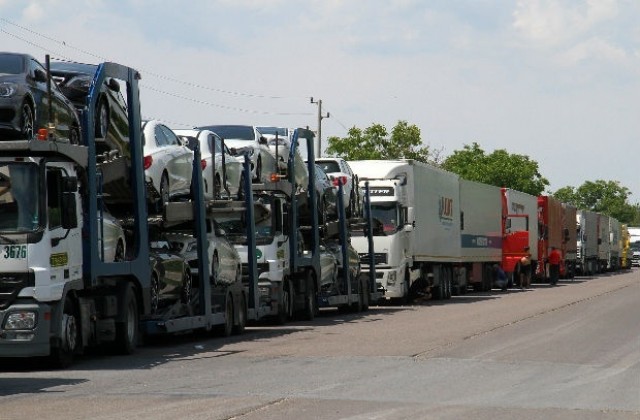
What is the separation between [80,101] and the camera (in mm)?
18062

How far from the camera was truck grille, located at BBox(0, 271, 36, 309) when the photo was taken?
51.8 feet

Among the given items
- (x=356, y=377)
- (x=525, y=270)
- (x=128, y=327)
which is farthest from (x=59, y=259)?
(x=525, y=270)

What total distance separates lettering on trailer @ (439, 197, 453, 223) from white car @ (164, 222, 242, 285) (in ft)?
56.8

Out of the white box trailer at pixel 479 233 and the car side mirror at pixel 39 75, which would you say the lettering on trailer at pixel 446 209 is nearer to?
the white box trailer at pixel 479 233

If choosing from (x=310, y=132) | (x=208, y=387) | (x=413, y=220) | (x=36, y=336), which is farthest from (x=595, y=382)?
(x=413, y=220)

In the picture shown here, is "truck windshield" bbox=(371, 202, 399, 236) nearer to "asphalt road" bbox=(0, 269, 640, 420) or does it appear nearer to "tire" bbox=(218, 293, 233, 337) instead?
"asphalt road" bbox=(0, 269, 640, 420)

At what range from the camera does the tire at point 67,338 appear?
53.8 ft

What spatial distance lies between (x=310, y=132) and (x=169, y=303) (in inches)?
326

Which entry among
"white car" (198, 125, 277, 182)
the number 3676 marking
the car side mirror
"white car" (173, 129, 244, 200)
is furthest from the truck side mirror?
"white car" (198, 125, 277, 182)

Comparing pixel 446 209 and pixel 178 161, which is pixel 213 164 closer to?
pixel 178 161

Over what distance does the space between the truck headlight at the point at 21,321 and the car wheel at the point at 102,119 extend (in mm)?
2965

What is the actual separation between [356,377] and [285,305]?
1210 cm

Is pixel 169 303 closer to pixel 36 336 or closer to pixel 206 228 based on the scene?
pixel 206 228

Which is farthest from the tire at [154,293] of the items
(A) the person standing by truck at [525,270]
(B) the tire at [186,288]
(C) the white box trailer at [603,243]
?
(C) the white box trailer at [603,243]
